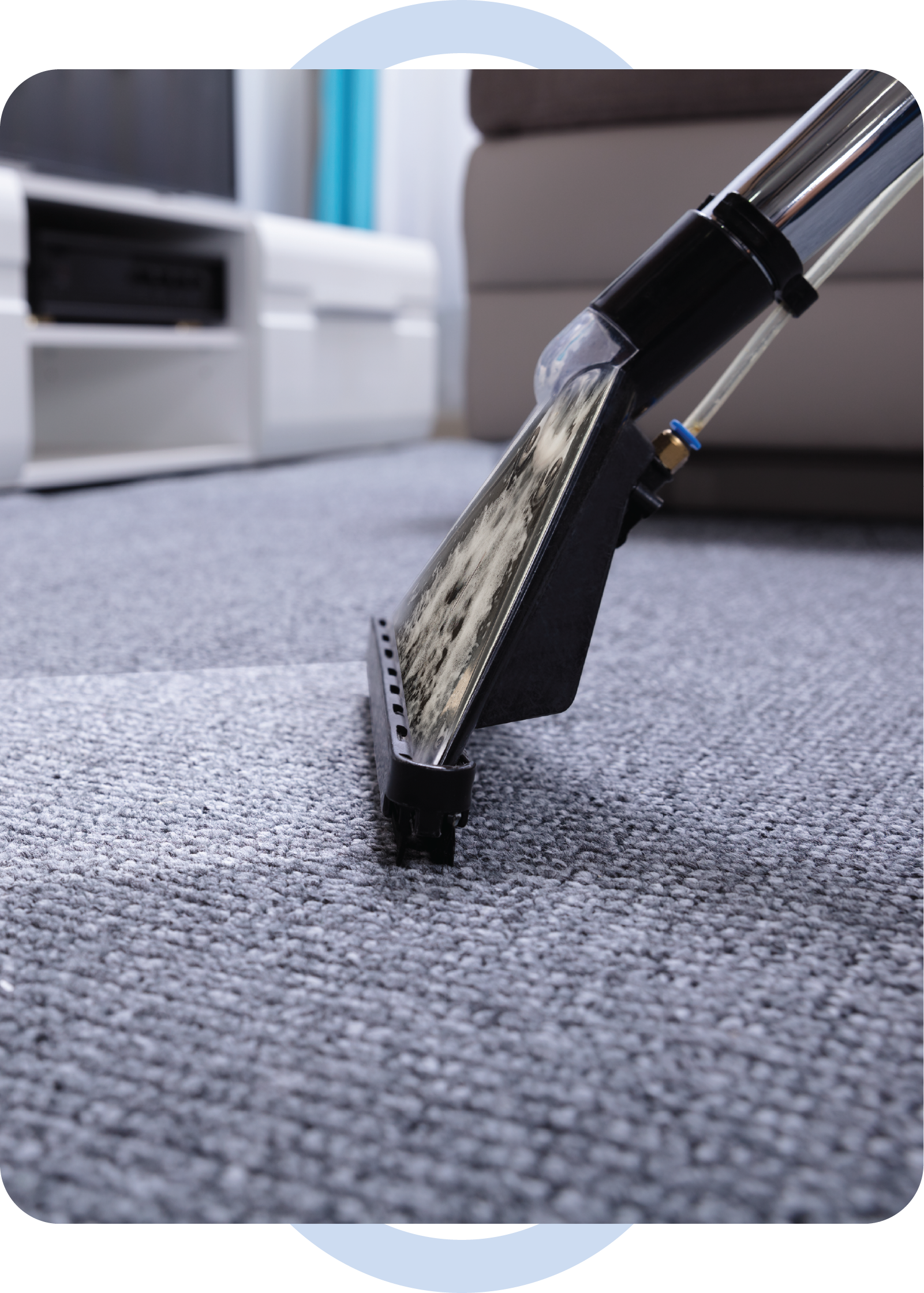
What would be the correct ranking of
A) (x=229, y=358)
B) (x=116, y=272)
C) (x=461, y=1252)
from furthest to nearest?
(x=229, y=358)
(x=116, y=272)
(x=461, y=1252)

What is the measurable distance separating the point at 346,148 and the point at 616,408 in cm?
256

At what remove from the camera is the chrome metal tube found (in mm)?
384

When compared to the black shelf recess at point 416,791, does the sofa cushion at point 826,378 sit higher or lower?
lower

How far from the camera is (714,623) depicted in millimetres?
768

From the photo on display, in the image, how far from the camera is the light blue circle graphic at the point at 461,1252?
0.74 feet

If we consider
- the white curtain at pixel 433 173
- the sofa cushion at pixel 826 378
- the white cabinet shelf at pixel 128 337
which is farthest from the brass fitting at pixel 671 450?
the white curtain at pixel 433 173

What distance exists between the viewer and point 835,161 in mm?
391

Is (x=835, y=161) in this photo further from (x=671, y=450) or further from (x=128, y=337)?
(x=128, y=337)

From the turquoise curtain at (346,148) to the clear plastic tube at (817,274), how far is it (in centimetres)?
247

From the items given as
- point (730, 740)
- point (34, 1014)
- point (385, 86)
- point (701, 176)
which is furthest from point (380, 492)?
point (385, 86)

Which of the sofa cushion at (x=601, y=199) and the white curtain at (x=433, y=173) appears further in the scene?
the white curtain at (x=433, y=173)
